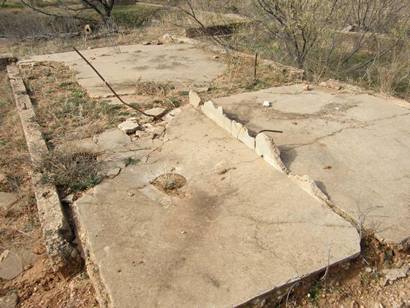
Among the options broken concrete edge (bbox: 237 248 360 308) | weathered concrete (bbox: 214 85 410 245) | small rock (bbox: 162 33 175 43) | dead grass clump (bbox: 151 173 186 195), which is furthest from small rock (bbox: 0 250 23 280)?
small rock (bbox: 162 33 175 43)

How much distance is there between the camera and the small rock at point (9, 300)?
217 centimetres

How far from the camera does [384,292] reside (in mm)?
2084

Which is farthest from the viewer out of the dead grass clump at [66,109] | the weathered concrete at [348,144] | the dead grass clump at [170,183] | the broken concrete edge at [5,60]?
the broken concrete edge at [5,60]

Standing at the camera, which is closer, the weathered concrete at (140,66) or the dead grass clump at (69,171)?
the dead grass clump at (69,171)

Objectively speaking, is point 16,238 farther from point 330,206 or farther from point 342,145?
point 342,145

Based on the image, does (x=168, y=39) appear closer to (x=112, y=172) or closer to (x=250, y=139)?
(x=250, y=139)

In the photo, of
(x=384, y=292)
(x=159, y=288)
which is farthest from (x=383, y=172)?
(x=159, y=288)

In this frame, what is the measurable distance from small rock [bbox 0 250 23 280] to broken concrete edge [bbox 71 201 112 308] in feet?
1.37

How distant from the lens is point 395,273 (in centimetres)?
218

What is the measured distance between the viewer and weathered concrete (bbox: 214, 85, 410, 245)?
97.9 inches

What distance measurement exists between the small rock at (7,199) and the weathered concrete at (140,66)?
2087 millimetres

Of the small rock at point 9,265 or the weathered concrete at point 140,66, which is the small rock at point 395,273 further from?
the weathered concrete at point 140,66

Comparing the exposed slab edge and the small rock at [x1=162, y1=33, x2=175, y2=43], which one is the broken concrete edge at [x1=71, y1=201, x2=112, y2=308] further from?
the small rock at [x1=162, y1=33, x2=175, y2=43]

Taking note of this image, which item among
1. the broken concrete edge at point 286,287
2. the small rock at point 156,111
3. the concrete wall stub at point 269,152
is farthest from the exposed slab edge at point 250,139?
the broken concrete edge at point 286,287
